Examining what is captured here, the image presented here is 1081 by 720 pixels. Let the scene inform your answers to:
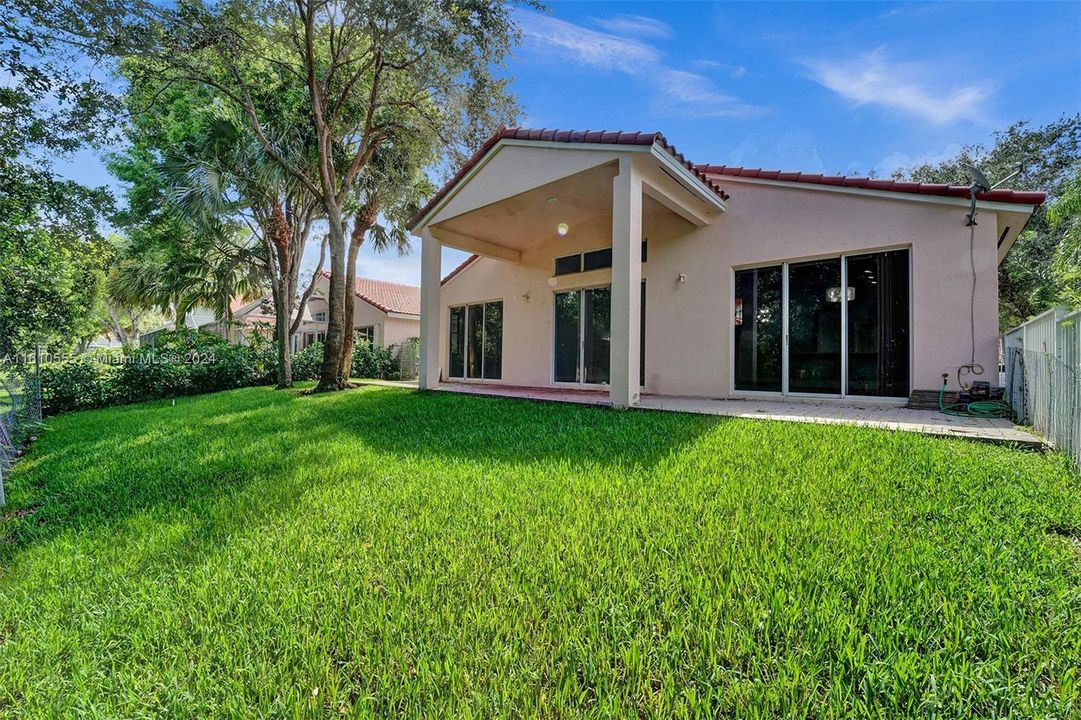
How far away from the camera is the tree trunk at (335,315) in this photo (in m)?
11.1

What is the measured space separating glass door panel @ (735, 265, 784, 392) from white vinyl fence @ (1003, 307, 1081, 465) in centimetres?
305

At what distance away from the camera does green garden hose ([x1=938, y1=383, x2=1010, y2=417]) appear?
5.93 meters

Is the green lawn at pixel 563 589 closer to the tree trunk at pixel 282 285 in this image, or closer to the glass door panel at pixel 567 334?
the glass door panel at pixel 567 334

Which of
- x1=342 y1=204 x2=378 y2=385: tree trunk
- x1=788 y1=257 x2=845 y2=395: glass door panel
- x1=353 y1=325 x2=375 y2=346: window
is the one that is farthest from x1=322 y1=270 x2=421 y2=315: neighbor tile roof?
x1=788 y1=257 x2=845 y2=395: glass door panel

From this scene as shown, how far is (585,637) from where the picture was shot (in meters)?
1.65

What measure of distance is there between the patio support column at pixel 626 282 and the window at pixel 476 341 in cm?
→ 646

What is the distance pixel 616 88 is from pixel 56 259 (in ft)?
49.4

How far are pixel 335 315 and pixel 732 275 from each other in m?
9.44

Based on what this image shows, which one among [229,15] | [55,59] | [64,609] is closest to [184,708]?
[64,609]

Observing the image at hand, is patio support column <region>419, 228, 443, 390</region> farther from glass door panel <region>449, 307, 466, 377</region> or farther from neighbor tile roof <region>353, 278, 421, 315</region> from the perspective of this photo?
neighbor tile roof <region>353, 278, 421, 315</region>

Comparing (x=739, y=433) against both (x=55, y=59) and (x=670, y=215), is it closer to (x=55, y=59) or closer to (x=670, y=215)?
(x=670, y=215)

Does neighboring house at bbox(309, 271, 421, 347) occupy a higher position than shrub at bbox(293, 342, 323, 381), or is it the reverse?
neighboring house at bbox(309, 271, 421, 347)

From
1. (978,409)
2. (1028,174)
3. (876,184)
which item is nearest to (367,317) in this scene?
(876,184)

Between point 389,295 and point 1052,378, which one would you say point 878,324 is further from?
point 389,295
